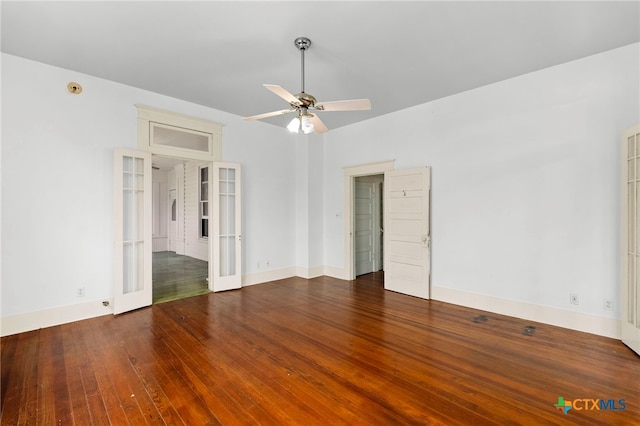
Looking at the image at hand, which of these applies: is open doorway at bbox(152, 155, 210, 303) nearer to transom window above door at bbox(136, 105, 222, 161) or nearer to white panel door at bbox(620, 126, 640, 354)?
transom window above door at bbox(136, 105, 222, 161)

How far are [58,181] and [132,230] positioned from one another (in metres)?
1.03

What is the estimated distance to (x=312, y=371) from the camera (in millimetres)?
2535

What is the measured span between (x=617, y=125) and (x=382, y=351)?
3.63 m

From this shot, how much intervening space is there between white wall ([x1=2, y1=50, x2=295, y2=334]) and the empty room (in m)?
0.02

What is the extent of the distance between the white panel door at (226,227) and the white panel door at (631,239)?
5.22 m

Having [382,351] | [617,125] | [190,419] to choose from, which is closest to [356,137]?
[617,125]

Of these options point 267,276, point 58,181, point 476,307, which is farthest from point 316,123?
point 267,276

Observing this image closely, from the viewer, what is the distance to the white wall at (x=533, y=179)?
325 centimetres

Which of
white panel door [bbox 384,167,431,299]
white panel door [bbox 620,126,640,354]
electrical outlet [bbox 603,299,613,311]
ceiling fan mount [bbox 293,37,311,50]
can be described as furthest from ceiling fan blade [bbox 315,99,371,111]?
electrical outlet [bbox 603,299,613,311]

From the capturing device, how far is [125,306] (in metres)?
3.99

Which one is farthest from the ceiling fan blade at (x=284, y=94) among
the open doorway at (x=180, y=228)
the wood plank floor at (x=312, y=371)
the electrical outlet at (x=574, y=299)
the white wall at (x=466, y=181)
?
the electrical outlet at (x=574, y=299)

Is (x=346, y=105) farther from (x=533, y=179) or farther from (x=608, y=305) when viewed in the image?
(x=608, y=305)

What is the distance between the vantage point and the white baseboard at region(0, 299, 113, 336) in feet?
10.8

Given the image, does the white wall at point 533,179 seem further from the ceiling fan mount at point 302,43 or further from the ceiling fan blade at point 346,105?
the ceiling fan mount at point 302,43
